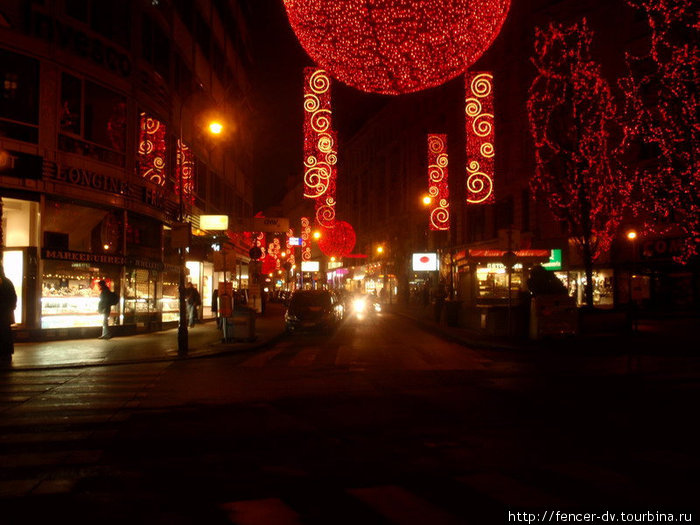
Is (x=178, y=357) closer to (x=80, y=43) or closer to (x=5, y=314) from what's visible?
(x=5, y=314)

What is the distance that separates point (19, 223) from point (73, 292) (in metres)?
2.67

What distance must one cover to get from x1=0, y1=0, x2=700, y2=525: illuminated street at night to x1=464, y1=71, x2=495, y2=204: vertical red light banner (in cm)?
17

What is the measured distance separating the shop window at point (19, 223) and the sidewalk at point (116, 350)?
3.14 m

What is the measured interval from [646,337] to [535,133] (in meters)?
17.5

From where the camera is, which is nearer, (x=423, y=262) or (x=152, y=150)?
(x=152, y=150)

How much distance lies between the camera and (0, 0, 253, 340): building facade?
18516mm

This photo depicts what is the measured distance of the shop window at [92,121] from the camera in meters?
19.7

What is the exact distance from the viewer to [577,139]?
26.5 metres

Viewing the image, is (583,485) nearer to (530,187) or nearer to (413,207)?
(530,187)

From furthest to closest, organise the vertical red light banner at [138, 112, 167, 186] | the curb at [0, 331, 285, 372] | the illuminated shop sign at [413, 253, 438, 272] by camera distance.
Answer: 1. the illuminated shop sign at [413, 253, 438, 272]
2. the vertical red light banner at [138, 112, 167, 186]
3. the curb at [0, 331, 285, 372]

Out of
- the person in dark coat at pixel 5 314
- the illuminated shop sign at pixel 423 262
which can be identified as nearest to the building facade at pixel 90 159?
the person in dark coat at pixel 5 314

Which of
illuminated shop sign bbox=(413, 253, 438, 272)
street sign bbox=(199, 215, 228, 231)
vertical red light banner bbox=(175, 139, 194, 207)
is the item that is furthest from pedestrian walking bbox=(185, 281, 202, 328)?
illuminated shop sign bbox=(413, 253, 438, 272)

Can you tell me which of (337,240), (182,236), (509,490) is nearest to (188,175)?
(182,236)

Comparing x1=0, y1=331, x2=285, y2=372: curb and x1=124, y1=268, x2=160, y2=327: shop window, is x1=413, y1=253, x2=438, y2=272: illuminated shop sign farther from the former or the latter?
x1=0, y1=331, x2=285, y2=372: curb
